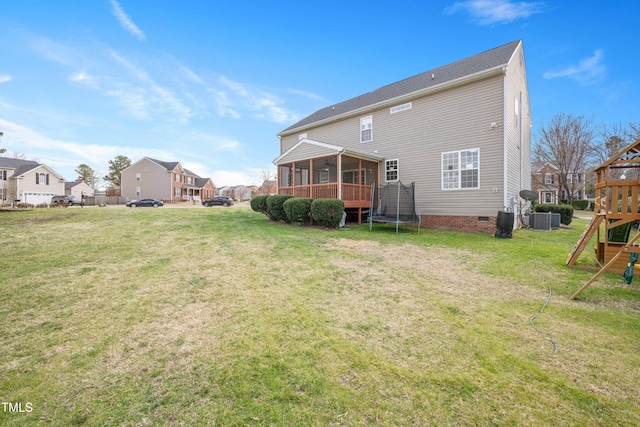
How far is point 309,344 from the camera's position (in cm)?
259

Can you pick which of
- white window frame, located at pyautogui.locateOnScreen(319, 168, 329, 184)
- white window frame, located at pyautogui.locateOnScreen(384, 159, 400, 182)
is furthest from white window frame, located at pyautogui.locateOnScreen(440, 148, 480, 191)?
white window frame, located at pyautogui.locateOnScreen(319, 168, 329, 184)

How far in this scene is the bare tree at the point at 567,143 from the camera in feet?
76.2

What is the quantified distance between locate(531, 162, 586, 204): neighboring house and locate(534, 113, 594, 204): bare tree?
929 mm

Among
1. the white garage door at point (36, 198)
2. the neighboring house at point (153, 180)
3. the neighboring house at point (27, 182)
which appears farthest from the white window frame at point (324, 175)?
the white garage door at point (36, 198)

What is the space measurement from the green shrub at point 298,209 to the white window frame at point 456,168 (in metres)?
6.26

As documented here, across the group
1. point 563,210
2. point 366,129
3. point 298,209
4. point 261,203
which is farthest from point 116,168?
point 563,210

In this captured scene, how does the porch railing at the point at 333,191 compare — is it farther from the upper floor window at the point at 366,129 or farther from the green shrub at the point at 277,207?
the upper floor window at the point at 366,129

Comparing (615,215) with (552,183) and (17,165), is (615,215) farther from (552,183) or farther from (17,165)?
(17,165)

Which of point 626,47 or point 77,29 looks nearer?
point 77,29

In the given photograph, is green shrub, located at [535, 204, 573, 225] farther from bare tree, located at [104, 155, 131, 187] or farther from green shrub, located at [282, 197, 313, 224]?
bare tree, located at [104, 155, 131, 187]

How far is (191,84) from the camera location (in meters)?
17.6

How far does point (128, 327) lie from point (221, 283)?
149 cm

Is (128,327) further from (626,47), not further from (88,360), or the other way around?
(626,47)

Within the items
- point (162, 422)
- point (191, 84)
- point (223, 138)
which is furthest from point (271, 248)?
point (223, 138)
